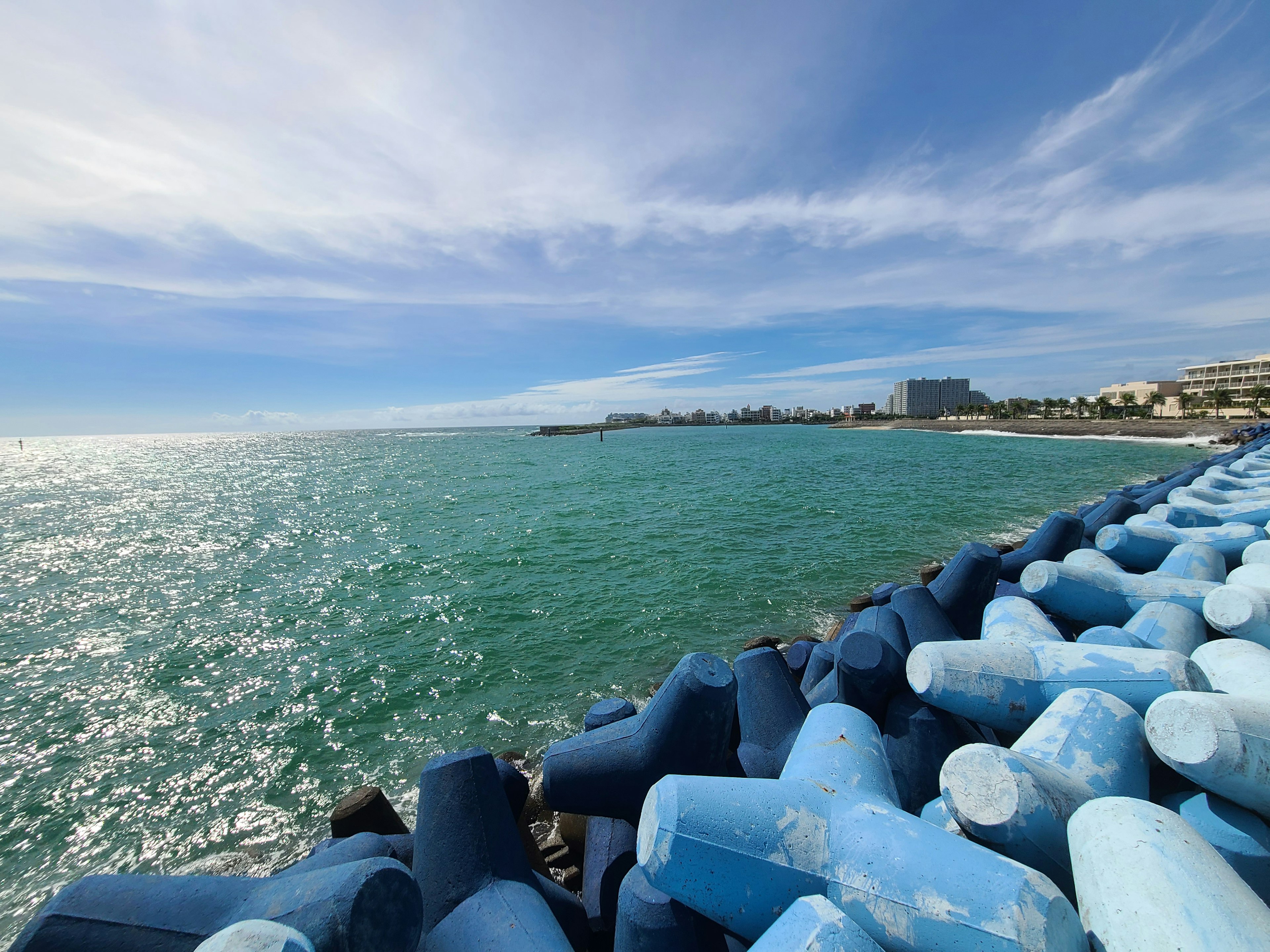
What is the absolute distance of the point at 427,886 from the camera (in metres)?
2.91

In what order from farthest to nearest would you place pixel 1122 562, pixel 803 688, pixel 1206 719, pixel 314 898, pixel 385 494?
pixel 385 494
pixel 1122 562
pixel 803 688
pixel 1206 719
pixel 314 898

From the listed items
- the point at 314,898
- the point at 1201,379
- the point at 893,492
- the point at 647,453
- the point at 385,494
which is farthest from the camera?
the point at 1201,379

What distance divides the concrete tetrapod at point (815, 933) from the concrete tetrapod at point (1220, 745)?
78.8 inches

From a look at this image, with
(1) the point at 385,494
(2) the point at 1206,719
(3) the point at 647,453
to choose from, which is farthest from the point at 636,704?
(3) the point at 647,453

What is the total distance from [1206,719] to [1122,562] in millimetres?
6016

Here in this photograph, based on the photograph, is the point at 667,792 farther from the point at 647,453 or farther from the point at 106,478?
the point at 106,478

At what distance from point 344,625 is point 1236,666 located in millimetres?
13753

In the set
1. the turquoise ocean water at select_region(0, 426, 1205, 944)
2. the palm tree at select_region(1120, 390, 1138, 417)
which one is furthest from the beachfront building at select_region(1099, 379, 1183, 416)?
the turquoise ocean water at select_region(0, 426, 1205, 944)

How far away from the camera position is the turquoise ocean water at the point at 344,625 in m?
6.67

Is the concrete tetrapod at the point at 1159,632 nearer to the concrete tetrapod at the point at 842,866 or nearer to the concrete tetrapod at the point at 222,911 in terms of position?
the concrete tetrapod at the point at 842,866

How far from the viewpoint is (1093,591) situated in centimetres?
568

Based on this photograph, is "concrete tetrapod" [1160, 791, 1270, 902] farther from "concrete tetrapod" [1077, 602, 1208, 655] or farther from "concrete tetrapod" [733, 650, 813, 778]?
"concrete tetrapod" [733, 650, 813, 778]

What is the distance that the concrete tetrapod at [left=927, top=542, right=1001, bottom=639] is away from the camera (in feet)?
19.0

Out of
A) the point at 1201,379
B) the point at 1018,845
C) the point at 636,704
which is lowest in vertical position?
the point at 636,704
